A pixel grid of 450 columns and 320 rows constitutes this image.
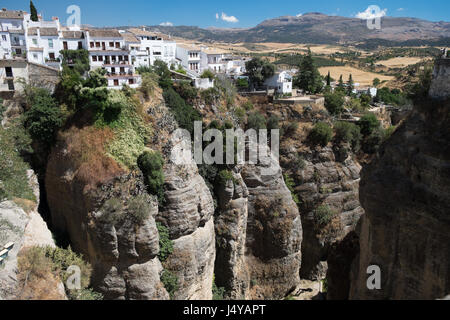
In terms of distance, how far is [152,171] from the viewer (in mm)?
20641

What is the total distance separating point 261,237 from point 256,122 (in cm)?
1055

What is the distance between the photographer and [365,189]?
16797 millimetres

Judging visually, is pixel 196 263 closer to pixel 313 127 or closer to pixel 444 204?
pixel 444 204

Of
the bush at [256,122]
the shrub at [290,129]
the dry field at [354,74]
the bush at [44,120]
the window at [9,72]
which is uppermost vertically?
the dry field at [354,74]

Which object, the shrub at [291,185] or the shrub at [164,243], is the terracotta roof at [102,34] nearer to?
the shrub at [164,243]

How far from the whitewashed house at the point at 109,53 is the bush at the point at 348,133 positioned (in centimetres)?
2002

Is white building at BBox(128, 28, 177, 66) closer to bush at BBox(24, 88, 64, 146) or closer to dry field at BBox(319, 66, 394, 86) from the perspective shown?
bush at BBox(24, 88, 64, 146)

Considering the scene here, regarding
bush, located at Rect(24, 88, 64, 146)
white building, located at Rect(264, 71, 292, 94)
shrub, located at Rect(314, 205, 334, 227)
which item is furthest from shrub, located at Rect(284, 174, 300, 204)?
bush, located at Rect(24, 88, 64, 146)

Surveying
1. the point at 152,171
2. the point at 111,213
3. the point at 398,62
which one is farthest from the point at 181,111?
the point at 398,62

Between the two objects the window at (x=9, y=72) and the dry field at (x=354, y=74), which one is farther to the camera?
the dry field at (x=354, y=74)

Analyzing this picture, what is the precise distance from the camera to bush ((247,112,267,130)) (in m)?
31.3

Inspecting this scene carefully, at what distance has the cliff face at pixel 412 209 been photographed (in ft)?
45.4

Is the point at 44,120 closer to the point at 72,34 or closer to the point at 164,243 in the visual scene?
the point at 164,243

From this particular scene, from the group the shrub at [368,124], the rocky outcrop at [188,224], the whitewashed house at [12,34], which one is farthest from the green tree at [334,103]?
the whitewashed house at [12,34]
